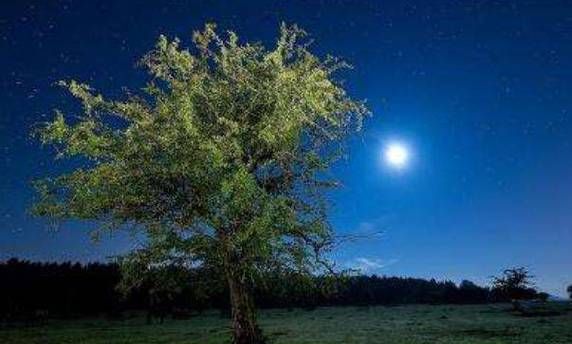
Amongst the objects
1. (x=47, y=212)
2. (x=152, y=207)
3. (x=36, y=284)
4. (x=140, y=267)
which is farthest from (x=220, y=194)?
(x=36, y=284)

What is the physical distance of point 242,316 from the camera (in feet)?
94.5

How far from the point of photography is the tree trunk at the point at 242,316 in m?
28.6

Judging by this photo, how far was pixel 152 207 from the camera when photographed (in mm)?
27969

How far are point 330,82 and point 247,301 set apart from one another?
36.0 ft

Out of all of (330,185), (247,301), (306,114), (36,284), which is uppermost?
(36,284)

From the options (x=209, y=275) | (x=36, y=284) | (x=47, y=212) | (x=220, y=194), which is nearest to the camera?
(x=220, y=194)

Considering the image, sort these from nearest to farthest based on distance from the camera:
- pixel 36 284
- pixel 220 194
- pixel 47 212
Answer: pixel 220 194
pixel 47 212
pixel 36 284

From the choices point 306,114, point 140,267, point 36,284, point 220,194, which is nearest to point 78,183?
point 140,267

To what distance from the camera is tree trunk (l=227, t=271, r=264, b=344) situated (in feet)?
94.0

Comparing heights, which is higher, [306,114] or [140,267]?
[306,114]

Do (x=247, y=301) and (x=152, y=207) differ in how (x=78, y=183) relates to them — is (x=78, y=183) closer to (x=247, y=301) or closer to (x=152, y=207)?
(x=152, y=207)

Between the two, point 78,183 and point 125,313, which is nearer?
point 78,183

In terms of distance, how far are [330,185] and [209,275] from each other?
7347 millimetres

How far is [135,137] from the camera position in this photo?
2703 cm
